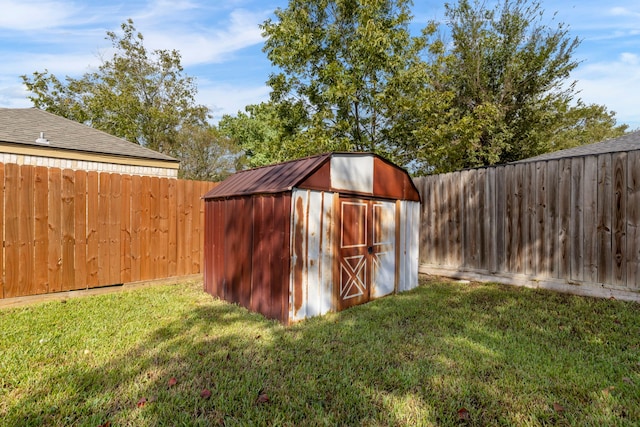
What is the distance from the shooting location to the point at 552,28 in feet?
51.9

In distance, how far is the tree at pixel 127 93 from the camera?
18750mm

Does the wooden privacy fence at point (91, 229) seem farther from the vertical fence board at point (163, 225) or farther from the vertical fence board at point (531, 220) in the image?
the vertical fence board at point (531, 220)

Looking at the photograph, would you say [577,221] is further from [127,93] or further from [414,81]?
[127,93]

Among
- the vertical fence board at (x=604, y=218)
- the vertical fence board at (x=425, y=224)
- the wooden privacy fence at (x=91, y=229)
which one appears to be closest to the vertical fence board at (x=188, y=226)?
the wooden privacy fence at (x=91, y=229)

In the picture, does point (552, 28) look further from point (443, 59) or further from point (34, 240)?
point (34, 240)

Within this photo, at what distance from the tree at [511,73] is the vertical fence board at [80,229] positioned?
15.5m

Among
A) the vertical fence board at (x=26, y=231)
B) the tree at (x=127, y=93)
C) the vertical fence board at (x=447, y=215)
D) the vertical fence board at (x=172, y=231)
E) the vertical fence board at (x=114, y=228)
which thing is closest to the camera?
the vertical fence board at (x=26, y=231)

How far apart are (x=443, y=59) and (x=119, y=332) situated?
12383 millimetres

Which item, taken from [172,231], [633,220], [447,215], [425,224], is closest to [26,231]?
[172,231]

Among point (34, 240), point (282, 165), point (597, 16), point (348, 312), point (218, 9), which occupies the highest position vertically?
point (218, 9)

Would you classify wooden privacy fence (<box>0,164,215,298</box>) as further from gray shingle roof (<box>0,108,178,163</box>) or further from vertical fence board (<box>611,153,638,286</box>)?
vertical fence board (<box>611,153,638,286</box>)

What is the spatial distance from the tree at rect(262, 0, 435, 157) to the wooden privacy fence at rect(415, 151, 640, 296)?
5.03 meters

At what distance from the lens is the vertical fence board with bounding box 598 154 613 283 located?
487 cm

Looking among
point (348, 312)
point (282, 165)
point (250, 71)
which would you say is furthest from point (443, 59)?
point (348, 312)
